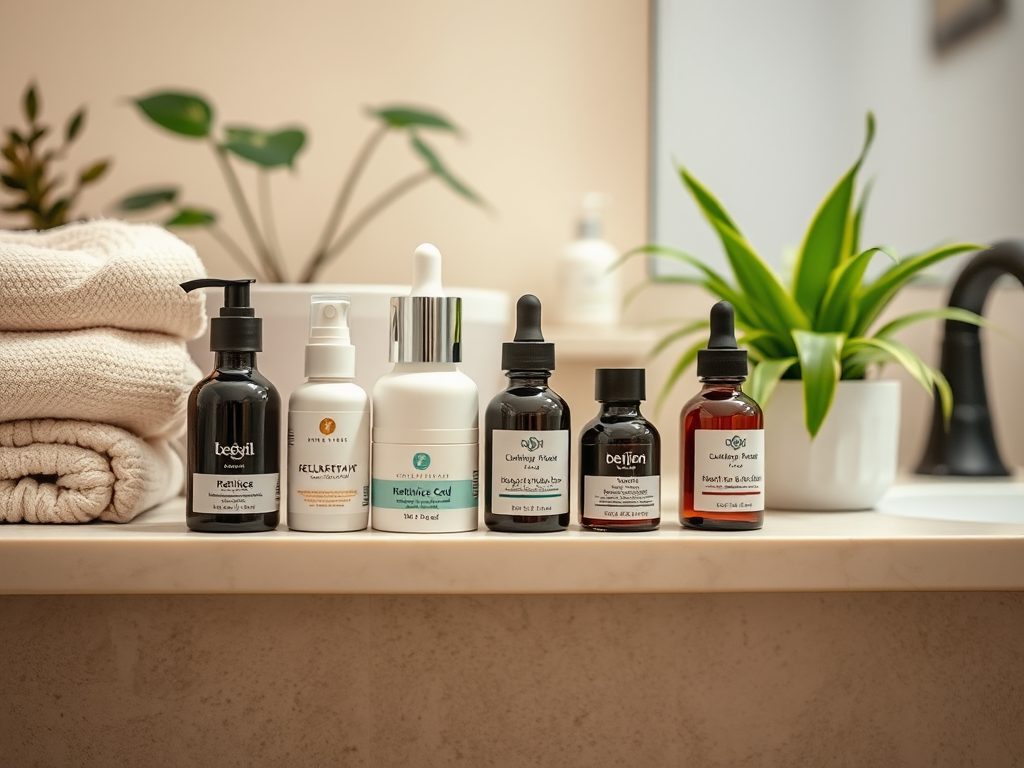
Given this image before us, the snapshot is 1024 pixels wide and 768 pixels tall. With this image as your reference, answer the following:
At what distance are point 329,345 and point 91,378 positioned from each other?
0.51ft

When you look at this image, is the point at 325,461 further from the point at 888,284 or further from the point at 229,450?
the point at 888,284

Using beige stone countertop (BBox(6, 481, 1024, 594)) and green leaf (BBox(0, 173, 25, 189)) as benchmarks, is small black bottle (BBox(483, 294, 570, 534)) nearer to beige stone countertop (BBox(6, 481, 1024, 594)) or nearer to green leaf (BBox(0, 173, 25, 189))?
beige stone countertop (BBox(6, 481, 1024, 594))

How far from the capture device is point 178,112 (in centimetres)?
86

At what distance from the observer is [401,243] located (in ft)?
3.46

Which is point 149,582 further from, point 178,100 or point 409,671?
point 178,100

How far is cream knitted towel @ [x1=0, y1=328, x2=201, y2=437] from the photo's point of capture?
60 cm

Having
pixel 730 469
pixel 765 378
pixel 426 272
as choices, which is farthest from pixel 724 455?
pixel 426 272

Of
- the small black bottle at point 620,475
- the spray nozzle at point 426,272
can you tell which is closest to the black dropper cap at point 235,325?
the spray nozzle at point 426,272

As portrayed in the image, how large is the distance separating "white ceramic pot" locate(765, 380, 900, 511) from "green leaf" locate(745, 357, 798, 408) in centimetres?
2

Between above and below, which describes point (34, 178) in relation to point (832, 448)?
above

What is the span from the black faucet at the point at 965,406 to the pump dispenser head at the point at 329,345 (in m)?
0.70

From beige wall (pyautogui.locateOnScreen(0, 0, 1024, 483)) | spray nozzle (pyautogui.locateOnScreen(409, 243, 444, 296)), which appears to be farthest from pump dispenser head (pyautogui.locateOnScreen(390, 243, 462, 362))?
beige wall (pyautogui.locateOnScreen(0, 0, 1024, 483))

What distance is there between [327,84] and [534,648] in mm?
690

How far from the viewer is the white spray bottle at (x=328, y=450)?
0.59 m
